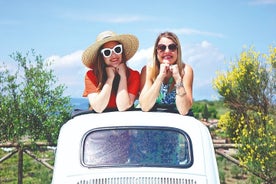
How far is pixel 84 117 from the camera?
4184 mm

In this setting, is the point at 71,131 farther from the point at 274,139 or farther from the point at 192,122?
the point at 274,139

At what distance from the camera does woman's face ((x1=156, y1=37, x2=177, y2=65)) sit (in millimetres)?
4730

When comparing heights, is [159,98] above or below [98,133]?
above

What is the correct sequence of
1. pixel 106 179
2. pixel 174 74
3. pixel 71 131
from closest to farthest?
pixel 106 179 → pixel 71 131 → pixel 174 74

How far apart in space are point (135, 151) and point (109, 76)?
89 cm

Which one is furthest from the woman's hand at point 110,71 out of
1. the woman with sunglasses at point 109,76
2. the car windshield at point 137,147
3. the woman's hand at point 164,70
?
the car windshield at point 137,147

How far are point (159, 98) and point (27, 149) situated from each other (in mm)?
6166

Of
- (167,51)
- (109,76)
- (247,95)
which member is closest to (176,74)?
(167,51)

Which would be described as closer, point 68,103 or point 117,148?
point 117,148

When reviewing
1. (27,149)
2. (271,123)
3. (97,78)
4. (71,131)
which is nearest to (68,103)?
(27,149)

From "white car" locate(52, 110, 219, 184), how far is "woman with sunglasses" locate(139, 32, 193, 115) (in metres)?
0.21

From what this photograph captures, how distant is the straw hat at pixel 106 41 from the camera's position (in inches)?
189

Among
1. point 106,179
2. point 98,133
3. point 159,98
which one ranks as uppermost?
point 159,98

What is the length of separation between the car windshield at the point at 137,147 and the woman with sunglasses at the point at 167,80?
0.35 m
